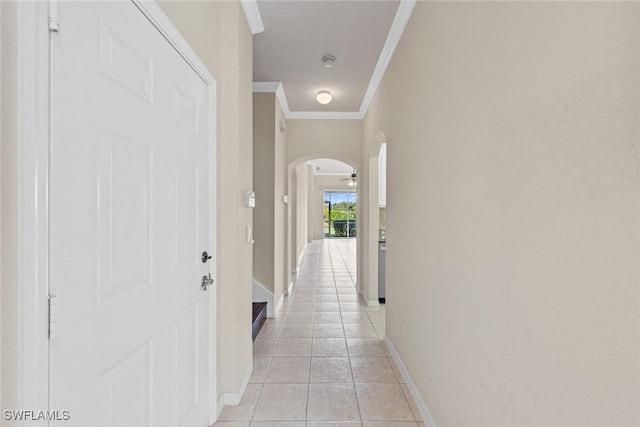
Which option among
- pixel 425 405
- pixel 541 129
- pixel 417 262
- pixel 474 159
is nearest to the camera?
pixel 541 129

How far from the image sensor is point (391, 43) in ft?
9.09

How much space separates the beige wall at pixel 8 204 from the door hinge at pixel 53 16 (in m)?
0.08

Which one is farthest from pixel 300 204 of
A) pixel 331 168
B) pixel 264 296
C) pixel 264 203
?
pixel 264 296

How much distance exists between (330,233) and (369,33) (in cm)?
1240

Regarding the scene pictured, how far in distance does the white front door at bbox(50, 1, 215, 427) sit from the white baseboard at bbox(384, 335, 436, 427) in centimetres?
135

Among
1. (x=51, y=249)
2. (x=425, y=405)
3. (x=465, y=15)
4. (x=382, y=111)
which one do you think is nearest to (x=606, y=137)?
(x=465, y=15)

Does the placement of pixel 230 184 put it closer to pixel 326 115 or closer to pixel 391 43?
pixel 391 43

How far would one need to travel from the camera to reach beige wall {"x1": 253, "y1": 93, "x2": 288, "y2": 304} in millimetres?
3828

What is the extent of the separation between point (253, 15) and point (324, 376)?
2.86m

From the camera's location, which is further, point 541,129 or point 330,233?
point 330,233

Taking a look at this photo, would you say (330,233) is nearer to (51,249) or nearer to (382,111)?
(382,111)

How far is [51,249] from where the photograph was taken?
2.60 feet

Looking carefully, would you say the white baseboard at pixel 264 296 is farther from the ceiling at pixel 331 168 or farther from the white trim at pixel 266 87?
the ceiling at pixel 331 168

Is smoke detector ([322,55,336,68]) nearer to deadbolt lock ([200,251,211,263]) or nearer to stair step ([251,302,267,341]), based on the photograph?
deadbolt lock ([200,251,211,263])
